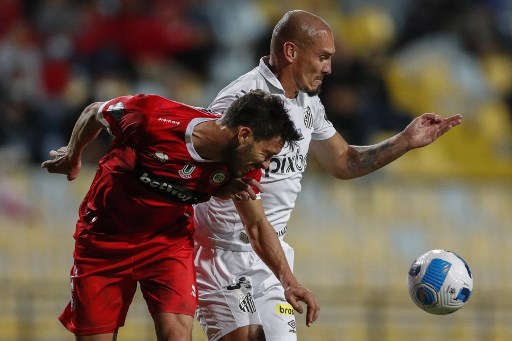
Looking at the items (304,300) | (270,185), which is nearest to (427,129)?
(270,185)

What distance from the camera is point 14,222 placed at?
9.72 meters

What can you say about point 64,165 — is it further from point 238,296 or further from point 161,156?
point 238,296

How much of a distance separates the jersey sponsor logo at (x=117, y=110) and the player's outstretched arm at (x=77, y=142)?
0.53ft

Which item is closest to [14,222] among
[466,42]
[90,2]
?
[90,2]

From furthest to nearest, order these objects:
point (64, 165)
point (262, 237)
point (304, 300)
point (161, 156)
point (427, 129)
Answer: point (427, 129) < point (64, 165) < point (262, 237) < point (161, 156) < point (304, 300)

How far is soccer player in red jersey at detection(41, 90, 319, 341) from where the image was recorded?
5.12 meters

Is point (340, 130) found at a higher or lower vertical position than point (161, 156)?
higher

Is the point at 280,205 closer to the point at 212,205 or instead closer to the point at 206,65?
the point at 212,205

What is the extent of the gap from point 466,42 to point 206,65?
3086mm

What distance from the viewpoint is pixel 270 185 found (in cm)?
607

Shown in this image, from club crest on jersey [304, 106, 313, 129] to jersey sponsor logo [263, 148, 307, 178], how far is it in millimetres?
169

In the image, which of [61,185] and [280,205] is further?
[61,185]

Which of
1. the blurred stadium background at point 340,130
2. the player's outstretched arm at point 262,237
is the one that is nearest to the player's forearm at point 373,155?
the player's outstretched arm at point 262,237

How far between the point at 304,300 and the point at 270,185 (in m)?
1.09
